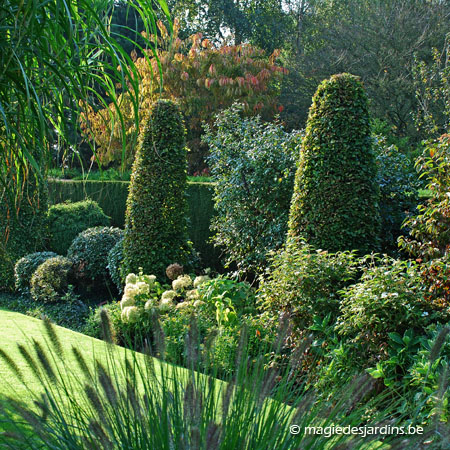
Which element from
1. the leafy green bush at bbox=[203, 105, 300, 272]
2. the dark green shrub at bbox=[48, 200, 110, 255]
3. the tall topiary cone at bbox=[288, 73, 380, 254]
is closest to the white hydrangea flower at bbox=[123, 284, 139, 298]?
the leafy green bush at bbox=[203, 105, 300, 272]

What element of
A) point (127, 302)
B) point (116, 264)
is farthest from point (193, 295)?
point (116, 264)

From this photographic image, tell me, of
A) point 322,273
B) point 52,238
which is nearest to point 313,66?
point 52,238

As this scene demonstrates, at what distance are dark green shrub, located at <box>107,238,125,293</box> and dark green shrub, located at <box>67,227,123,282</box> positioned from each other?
0.41 meters

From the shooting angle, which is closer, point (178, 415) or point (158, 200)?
point (178, 415)

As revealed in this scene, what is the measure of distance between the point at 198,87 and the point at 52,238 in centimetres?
814

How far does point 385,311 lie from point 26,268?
262 inches

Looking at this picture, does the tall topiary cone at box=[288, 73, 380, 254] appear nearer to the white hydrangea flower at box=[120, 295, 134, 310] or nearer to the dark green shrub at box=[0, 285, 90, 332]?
the white hydrangea flower at box=[120, 295, 134, 310]

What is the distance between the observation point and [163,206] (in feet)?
24.9

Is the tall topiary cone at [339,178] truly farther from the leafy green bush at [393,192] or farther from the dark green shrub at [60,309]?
the dark green shrub at [60,309]

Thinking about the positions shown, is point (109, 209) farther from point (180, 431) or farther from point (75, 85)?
point (180, 431)

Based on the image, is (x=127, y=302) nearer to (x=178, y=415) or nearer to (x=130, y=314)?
(x=130, y=314)

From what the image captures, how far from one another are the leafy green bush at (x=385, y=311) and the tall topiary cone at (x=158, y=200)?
4125 mm

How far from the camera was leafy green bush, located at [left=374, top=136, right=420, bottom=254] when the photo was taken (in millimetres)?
6250

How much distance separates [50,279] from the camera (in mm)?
8078
